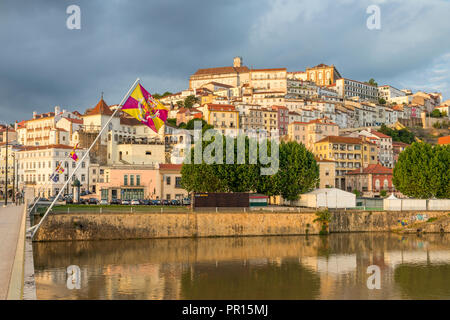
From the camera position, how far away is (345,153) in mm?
106812

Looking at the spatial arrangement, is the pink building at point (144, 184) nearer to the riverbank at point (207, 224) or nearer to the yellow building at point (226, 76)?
the riverbank at point (207, 224)

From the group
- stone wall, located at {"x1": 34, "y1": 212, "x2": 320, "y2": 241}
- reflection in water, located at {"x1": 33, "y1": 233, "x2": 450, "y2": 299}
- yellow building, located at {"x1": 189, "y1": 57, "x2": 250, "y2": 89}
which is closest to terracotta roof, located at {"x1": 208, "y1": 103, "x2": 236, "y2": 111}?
yellow building, located at {"x1": 189, "y1": 57, "x2": 250, "y2": 89}

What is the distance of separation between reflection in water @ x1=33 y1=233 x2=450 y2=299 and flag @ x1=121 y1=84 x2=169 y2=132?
31.8ft

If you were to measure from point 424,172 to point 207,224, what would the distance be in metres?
32.0

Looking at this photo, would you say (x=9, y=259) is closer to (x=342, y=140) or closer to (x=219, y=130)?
(x=342, y=140)

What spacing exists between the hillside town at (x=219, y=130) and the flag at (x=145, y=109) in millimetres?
35108

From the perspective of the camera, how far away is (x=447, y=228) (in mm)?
59094

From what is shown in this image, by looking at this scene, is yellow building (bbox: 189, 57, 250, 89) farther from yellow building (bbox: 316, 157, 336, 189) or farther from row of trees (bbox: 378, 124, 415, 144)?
yellow building (bbox: 316, 157, 336, 189)

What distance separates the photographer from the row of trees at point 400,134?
14452cm

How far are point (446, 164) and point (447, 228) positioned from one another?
1002cm

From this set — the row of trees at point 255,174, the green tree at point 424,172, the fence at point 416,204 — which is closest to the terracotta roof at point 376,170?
the green tree at point 424,172

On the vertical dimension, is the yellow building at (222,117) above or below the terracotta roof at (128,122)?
above

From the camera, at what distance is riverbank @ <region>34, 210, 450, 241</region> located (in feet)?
148

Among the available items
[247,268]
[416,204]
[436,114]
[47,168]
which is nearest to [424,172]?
[416,204]
